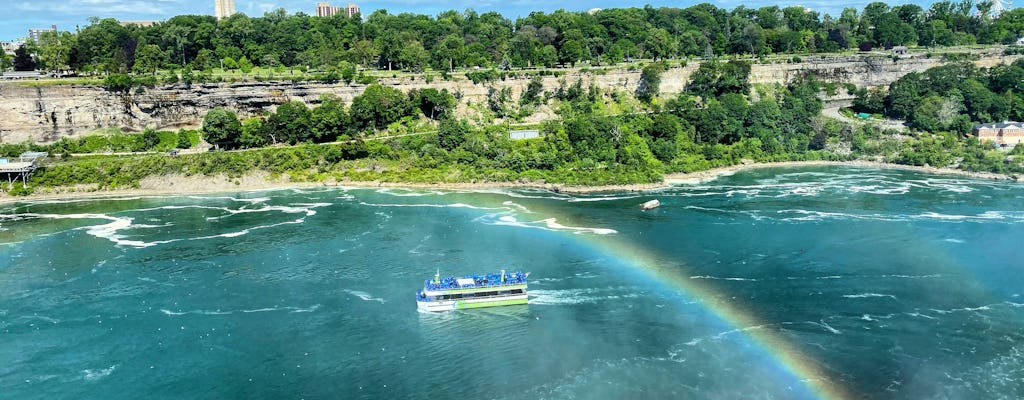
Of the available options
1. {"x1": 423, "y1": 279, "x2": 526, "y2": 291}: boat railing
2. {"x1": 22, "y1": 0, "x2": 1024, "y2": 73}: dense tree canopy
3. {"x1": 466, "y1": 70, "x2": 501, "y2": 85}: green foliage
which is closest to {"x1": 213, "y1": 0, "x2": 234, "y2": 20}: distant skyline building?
{"x1": 22, "y1": 0, "x2": 1024, "y2": 73}: dense tree canopy

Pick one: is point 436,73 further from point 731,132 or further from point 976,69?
point 976,69

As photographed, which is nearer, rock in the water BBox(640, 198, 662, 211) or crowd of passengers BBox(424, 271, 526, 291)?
crowd of passengers BBox(424, 271, 526, 291)

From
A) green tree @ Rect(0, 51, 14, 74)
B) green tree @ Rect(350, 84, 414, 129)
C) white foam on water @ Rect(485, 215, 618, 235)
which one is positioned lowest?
white foam on water @ Rect(485, 215, 618, 235)

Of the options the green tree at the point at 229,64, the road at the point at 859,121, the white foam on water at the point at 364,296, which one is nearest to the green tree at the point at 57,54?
the green tree at the point at 229,64

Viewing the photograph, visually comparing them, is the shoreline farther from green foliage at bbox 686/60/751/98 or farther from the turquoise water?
green foliage at bbox 686/60/751/98

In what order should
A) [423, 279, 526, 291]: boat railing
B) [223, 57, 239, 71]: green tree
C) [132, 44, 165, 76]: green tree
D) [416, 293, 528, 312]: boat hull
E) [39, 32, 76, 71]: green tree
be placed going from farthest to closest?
[223, 57, 239, 71]: green tree
[39, 32, 76, 71]: green tree
[132, 44, 165, 76]: green tree
[423, 279, 526, 291]: boat railing
[416, 293, 528, 312]: boat hull

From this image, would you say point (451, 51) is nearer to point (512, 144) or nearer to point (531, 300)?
point (512, 144)

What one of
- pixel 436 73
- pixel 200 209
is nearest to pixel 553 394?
pixel 200 209
